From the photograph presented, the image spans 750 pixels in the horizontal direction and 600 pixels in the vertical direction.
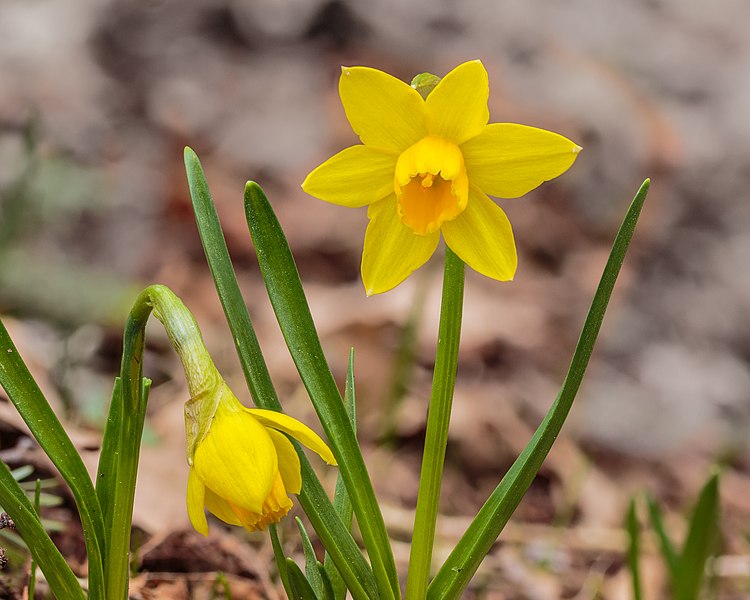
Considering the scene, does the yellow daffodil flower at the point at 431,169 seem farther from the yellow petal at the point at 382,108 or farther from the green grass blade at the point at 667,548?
the green grass blade at the point at 667,548

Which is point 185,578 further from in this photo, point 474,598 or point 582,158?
point 582,158

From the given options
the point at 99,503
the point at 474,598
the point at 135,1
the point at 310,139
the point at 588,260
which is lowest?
the point at 474,598

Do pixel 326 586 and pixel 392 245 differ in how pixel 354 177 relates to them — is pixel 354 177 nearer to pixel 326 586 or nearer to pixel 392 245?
pixel 392 245

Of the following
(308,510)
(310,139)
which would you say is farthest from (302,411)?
(310,139)

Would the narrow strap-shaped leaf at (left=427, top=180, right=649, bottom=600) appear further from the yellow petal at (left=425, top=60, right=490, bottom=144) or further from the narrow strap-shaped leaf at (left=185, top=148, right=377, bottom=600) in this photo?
the yellow petal at (left=425, top=60, right=490, bottom=144)

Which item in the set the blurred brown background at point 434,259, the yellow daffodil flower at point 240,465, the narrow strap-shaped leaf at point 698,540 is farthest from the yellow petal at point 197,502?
the narrow strap-shaped leaf at point 698,540

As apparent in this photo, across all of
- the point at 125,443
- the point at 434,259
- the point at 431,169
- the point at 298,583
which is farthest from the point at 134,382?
the point at 434,259
